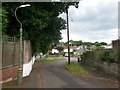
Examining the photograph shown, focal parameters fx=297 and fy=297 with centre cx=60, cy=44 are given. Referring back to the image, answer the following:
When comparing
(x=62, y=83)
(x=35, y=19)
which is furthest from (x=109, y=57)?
(x=62, y=83)

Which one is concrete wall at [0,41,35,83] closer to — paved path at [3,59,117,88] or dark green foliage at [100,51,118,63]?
paved path at [3,59,117,88]

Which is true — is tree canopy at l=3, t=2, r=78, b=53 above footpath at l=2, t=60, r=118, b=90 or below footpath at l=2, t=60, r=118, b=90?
above

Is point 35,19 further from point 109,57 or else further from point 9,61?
point 9,61

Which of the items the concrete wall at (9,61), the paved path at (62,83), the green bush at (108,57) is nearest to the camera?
the paved path at (62,83)

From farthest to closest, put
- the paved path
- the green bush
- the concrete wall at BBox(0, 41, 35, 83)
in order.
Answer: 1. the green bush
2. the concrete wall at BBox(0, 41, 35, 83)
3. the paved path

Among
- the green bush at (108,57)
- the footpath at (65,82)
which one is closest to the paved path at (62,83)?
the footpath at (65,82)

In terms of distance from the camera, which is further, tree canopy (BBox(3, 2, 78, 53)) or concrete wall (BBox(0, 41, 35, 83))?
tree canopy (BBox(3, 2, 78, 53))

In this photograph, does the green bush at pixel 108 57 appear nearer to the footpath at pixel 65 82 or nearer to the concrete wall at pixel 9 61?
the footpath at pixel 65 82

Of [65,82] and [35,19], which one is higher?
[35,19]

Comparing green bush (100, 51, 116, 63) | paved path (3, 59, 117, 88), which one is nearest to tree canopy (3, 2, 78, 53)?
paved path (3, 59, 117, 88)

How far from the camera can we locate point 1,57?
22203 mm

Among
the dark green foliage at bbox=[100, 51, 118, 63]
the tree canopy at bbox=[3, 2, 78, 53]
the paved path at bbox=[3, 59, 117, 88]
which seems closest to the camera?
the paved path at bbox=[3, 59, 117, 88]

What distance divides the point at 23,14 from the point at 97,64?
11.6 metres

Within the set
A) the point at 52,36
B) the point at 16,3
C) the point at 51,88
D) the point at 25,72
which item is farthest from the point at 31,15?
the point at 51,88
